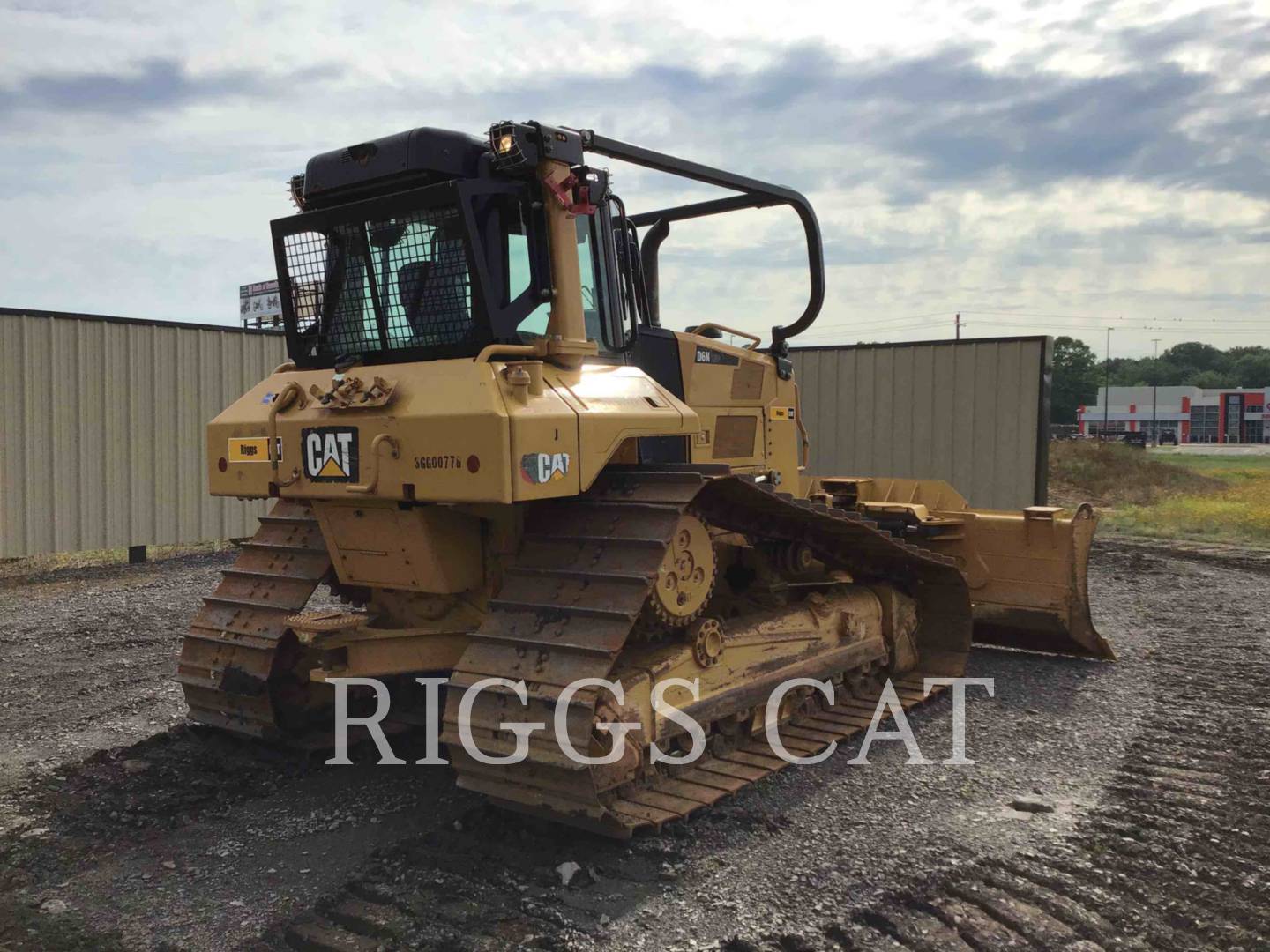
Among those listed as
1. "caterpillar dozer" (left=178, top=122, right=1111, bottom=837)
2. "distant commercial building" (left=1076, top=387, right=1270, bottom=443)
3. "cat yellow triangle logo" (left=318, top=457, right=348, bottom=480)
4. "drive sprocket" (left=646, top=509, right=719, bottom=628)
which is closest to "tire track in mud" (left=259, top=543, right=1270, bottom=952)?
"caterpillar dozer" (left=178, top=122, right=1111, bottom=837)

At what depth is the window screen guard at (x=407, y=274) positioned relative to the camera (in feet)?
15.4

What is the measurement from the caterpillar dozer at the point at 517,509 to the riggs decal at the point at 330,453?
0.01 meters

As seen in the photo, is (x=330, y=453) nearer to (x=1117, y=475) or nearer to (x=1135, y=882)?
(x=1135, y=882)

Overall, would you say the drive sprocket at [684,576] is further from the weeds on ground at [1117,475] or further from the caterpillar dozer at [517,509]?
the weeds on ground at [1117,475]

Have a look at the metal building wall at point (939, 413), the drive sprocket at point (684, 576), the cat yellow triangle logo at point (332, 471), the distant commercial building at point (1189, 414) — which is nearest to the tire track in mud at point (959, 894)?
the drive sprocket at point (684, 576)

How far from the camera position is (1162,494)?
2875 cm

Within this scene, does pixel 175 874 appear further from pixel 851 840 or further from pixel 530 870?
pixel 851 840

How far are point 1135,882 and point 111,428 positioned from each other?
12034mm

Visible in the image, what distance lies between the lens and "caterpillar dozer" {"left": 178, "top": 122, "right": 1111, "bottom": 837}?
425 centimetres


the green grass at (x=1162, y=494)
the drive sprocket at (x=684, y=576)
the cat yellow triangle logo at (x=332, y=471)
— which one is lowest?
the green grass at (x=1162, y=494)

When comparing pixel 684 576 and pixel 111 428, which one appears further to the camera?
pixel 111 428

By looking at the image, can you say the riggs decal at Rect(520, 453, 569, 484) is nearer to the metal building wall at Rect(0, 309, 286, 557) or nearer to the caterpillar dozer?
the caterpillar dozer

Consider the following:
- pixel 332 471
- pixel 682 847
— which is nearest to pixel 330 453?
pixel 332 471

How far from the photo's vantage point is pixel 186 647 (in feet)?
18.5
